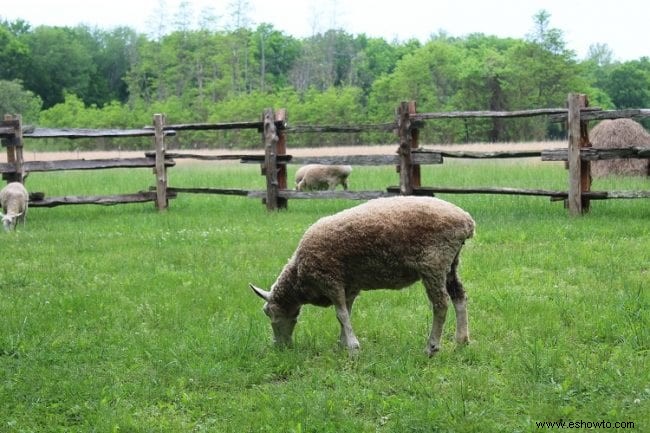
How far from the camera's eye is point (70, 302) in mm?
7516

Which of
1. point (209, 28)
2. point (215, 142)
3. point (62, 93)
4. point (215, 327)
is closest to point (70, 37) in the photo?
point (62, 93)

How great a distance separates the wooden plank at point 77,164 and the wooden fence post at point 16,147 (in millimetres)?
107

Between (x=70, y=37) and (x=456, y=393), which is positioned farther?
(x=70, y=37)

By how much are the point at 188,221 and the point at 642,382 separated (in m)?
9.33

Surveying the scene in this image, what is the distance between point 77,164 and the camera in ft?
49.3

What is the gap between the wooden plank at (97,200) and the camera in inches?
571

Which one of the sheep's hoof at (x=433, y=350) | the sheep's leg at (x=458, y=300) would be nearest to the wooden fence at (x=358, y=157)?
the sheep's leg at (x=458, y=300)

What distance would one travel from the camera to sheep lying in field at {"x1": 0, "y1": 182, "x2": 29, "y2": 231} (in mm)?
12961

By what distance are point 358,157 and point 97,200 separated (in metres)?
4.92

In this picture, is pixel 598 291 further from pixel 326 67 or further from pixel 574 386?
pixel 326 67

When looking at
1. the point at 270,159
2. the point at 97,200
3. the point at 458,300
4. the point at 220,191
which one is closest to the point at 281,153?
the point at 270,159

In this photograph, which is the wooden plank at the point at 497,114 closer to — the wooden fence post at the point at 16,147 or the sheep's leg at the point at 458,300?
the sheep's leg at the point at 458,300

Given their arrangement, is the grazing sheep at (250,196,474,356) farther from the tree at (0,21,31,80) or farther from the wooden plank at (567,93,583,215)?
the tree at (0,21,31,80)

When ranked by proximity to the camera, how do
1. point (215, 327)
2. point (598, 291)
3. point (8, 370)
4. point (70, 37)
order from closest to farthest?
point (8, 370), point (215, 327), point (598, 291), point (70, 37)
